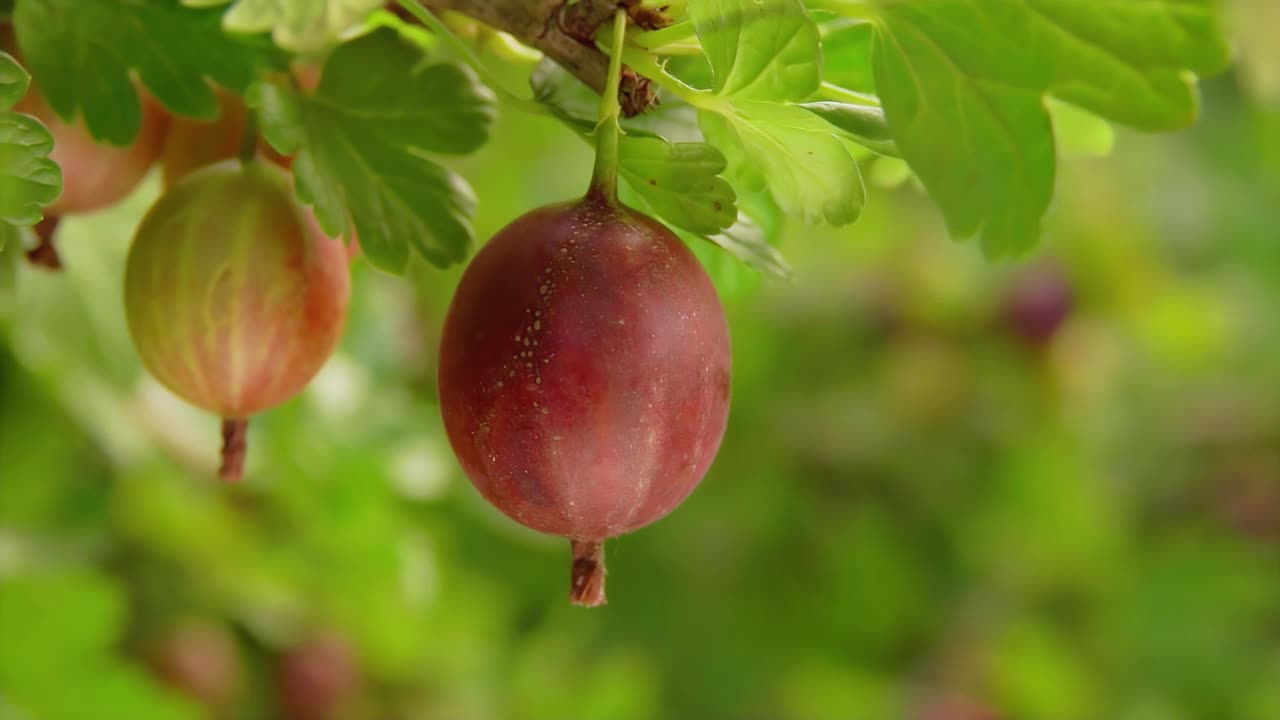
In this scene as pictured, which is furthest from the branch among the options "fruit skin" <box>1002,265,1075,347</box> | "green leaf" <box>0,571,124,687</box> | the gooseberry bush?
"fruit skin" <box>1002,265,1075,347</box>

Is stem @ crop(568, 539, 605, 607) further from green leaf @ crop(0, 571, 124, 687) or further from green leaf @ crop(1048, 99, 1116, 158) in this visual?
green leaf @ crop(0, 571, 124, 687)

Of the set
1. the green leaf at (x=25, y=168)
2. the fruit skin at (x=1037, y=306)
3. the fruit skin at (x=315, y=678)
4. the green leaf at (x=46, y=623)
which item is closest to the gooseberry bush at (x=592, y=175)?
the green leaf at (x=25, y=168)

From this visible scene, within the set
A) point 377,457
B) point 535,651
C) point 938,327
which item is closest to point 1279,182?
point 938,327

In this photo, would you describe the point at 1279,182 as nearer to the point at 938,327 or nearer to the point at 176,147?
the point at 938,327

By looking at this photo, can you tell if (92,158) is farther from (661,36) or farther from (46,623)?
(46,623)

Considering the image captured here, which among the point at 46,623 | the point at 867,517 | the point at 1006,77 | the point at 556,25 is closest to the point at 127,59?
the point at 556,25

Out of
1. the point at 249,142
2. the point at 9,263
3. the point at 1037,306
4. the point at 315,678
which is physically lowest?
the point at 1037,306
